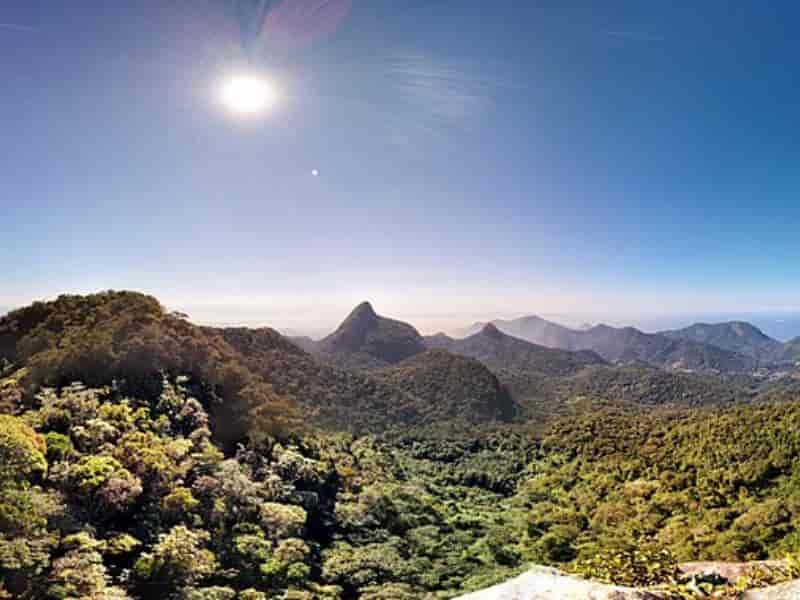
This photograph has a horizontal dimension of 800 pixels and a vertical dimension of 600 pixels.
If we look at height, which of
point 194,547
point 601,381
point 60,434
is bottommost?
point 601,381

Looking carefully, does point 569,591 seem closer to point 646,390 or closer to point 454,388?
point 454,388

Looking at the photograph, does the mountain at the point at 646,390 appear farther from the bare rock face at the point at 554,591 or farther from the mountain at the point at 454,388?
the bare rock face at the point at 554,591

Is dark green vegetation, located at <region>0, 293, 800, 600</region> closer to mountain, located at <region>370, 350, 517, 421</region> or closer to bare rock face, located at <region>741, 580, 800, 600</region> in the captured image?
bare rock face, located at <region>741, 580, 800, 600</region>

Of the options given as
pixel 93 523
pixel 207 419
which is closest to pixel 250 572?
pixel 93 523


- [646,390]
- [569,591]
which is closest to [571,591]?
[569,591]

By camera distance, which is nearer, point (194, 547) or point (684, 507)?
point (194, 547)

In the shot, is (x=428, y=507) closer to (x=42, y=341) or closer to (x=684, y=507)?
(x=684, y=507)
